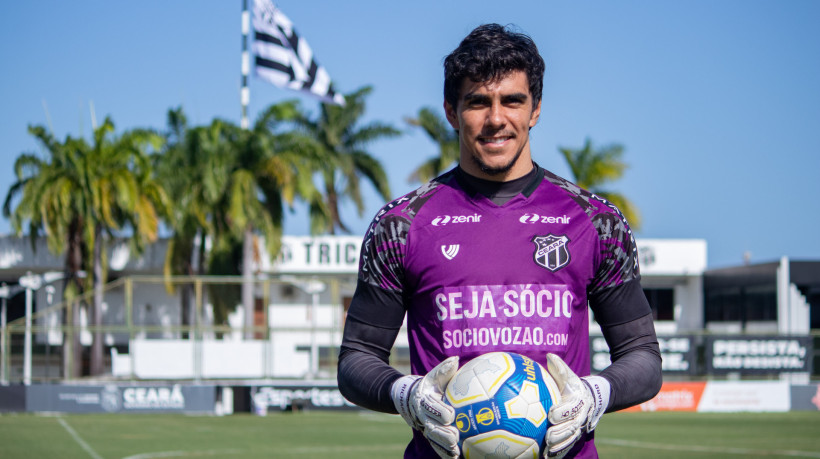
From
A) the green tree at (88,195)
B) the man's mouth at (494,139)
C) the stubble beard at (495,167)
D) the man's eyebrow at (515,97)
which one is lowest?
the stubble beard at (495,167)

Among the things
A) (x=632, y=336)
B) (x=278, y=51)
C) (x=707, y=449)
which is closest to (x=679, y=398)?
(x=707, y=449)

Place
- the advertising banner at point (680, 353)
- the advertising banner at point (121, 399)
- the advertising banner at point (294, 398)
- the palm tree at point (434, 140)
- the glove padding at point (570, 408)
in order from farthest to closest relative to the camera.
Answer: the palm tree at point (434, 140) → the advertising banner at point (680, 353) → the advertising banner at point (294, 398) → the advertising banner at point (121, 399) → the glove padding at point (570, 408)

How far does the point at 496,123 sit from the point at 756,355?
2966 centimetres

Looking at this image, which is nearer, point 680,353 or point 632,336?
point 632,336

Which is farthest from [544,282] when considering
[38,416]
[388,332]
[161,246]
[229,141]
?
[161,246]

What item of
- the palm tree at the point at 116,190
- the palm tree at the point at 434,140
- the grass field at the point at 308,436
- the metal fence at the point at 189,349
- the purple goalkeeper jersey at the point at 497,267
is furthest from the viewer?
the palm tree at the point at 434,140

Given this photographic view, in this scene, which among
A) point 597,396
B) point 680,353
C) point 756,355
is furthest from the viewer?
point 756,355

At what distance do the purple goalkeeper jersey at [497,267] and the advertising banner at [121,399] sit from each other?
25751 millimetres

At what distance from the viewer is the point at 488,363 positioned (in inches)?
126

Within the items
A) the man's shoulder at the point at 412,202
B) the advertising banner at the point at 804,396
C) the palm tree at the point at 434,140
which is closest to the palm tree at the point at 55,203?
the palm tree at the point at 434,140

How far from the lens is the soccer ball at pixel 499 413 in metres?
3.12

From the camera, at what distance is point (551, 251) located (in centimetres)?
Result: 349

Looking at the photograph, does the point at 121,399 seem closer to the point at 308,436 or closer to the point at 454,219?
the point at 308,436

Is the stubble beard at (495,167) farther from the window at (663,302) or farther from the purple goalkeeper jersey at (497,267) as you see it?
the window at (663,302)
